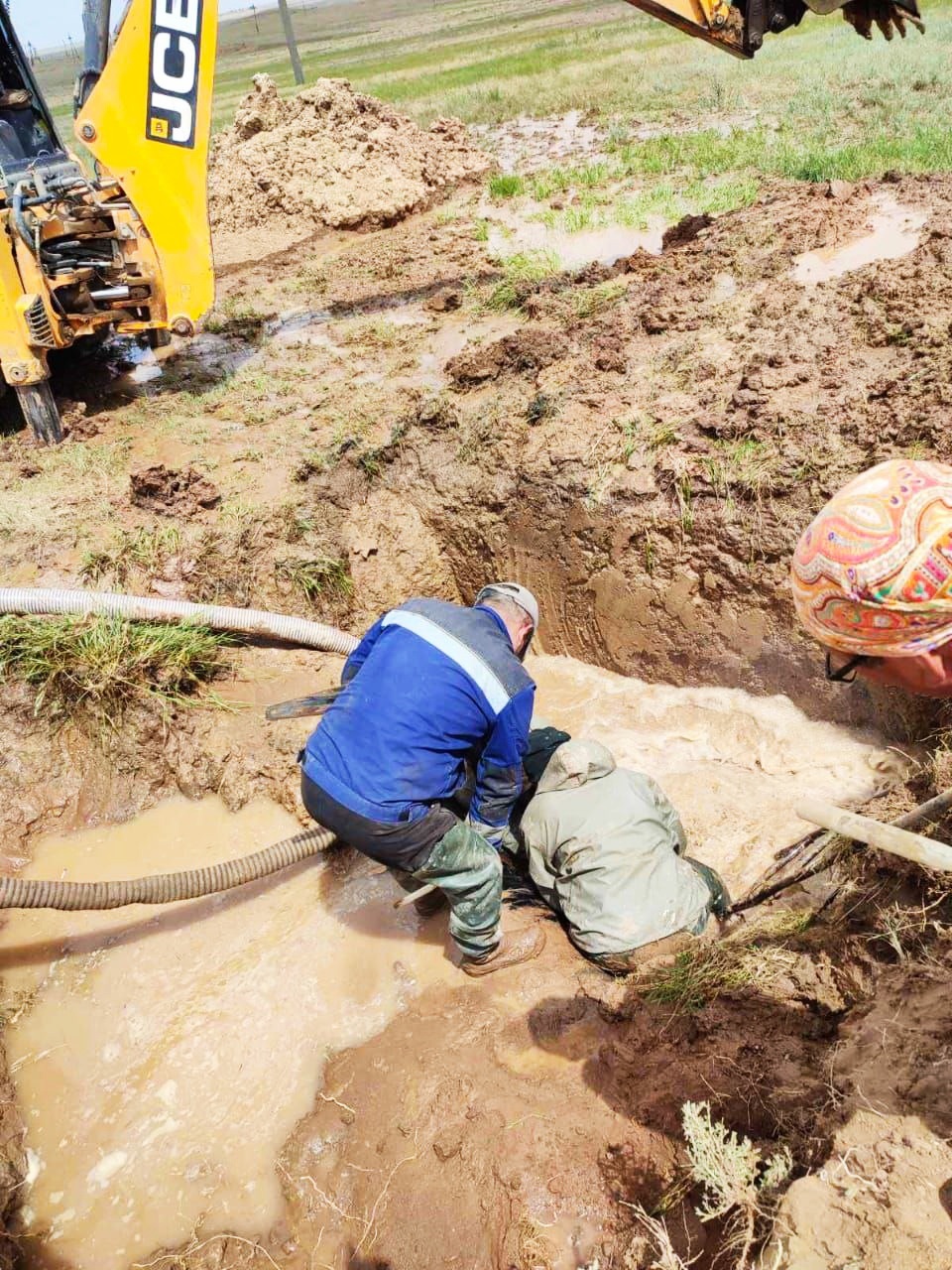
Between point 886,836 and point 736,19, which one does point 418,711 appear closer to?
point 886,836

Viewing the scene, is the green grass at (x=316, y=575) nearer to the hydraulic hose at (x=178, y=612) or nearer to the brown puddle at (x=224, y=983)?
the hydraulic hose at (x=178, y=612)

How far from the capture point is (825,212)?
6352 mm

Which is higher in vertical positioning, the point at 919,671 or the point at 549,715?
the point at 919,671

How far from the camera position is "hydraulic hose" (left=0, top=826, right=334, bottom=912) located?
3.32m

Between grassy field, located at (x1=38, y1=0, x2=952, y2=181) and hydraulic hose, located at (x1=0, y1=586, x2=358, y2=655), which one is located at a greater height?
grassy field, located at (x1=38, y1=0, x2=952, y2=181)

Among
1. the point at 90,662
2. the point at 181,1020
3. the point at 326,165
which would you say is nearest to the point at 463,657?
the point at 181,1020

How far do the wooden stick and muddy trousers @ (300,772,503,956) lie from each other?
1489 millimetres

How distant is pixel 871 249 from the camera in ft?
18.9

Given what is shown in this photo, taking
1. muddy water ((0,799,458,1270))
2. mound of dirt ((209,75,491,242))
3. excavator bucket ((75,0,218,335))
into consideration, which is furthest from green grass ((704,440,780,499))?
mound of dirt ((209,75,491,242))

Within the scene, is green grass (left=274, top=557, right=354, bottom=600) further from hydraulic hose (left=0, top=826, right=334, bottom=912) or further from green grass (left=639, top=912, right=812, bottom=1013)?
green grass (left=639, top=912, right=812, bottom=1013)

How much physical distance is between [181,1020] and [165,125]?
5557 millimetres

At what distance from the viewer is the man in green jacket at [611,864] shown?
3211 millimetres

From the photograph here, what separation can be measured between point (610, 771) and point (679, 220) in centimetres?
649

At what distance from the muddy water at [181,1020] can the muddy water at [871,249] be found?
489 cm
